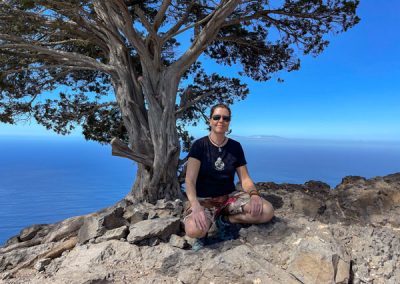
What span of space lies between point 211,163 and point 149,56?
462 centimetres

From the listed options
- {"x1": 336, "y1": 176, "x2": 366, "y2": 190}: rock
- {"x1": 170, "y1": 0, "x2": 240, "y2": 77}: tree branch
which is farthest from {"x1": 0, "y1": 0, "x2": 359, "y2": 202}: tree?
{"x1": 336, "y1": 176, "x2": 366, "y2": 190}: rock

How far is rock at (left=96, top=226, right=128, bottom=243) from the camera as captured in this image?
5055mm

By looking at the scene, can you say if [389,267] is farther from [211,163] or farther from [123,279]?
[123,279]

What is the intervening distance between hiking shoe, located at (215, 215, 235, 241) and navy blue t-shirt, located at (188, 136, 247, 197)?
41cm

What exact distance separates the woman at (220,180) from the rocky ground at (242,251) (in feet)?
1.24

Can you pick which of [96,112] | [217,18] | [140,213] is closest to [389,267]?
[140,213]

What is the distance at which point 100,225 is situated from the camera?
5387mm

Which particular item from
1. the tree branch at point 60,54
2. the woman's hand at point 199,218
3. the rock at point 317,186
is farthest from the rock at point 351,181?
the tree branch at point 60,54

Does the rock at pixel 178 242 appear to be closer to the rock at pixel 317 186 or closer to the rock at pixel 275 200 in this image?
the rock at pixel 275 200

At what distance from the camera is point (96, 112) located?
1059 centimetres

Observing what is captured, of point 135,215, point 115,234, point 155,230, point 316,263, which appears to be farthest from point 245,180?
point 135,215

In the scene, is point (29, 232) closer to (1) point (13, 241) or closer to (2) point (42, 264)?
(1) point (13, 241)

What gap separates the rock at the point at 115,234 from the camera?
5055mm

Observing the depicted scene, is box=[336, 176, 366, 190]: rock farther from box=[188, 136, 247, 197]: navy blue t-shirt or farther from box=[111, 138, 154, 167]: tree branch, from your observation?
box=[111, 138, 154, 167]: tree branch
